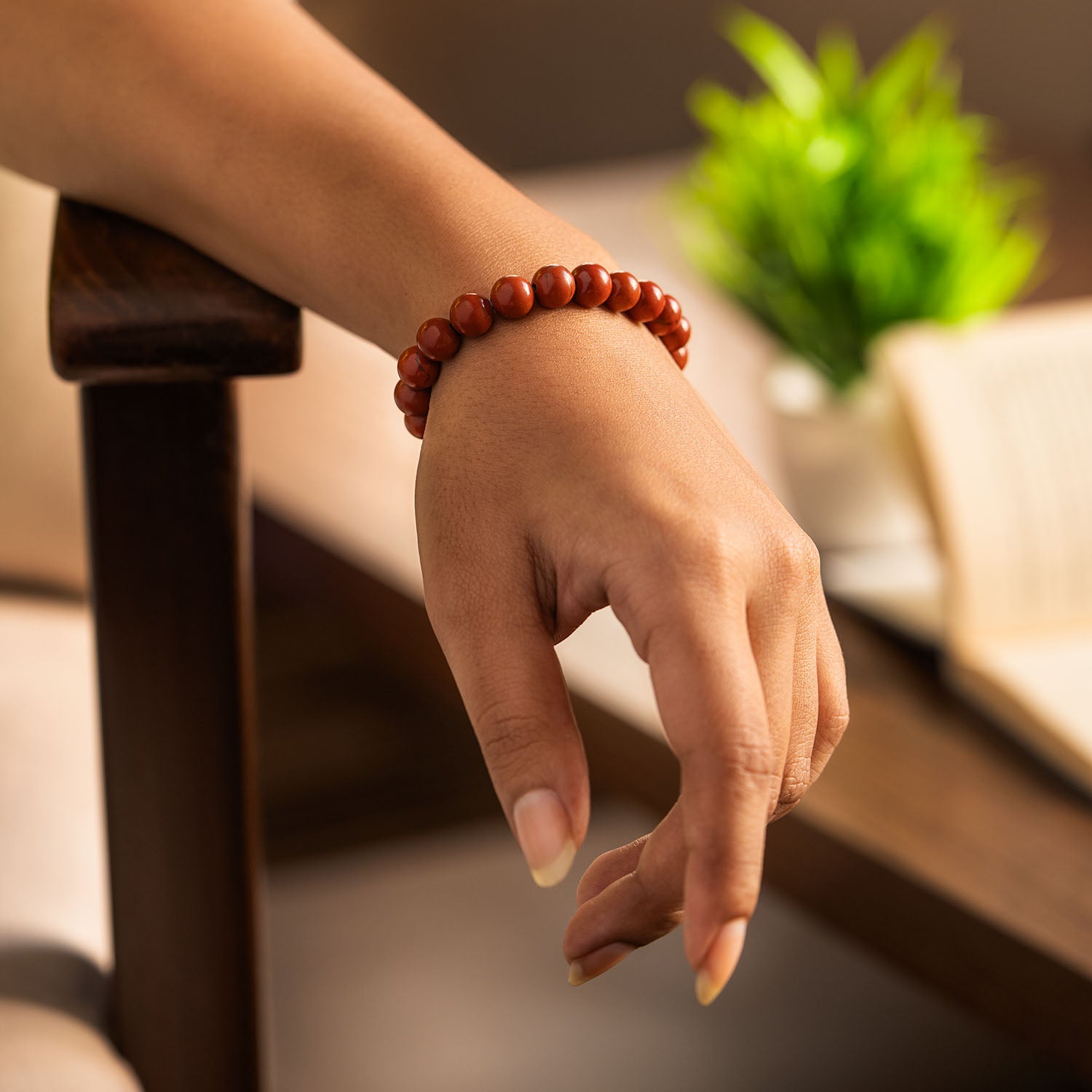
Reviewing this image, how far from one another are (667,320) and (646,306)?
0.01m

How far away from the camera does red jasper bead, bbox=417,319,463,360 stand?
1.10 ft

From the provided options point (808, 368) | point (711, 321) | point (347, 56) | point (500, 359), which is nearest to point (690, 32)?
point (711, 321)

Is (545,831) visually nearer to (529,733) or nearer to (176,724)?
(529,733)

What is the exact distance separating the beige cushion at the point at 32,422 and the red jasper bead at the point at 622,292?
0.38 m

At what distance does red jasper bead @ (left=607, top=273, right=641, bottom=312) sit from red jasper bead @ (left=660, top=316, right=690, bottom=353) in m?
0.03

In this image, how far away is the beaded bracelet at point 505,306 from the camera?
0.33m

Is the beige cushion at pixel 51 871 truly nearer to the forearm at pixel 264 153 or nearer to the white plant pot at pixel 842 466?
the forearm at pixel 264 153

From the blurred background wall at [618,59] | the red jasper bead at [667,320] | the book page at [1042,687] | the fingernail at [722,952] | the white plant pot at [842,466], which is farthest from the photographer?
the blurred background wall at [618,59]

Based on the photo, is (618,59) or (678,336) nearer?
(678,336)

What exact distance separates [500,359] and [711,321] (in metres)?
0.79

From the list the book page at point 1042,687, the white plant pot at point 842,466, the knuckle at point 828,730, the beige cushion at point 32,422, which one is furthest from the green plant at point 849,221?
the knuckle at point 828,730

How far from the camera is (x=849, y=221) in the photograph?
2.73ft

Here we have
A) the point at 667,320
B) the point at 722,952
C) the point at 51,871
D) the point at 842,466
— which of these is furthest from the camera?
the point at 842,466

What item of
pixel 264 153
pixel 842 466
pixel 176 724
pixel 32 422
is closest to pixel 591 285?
pixel 264 153
